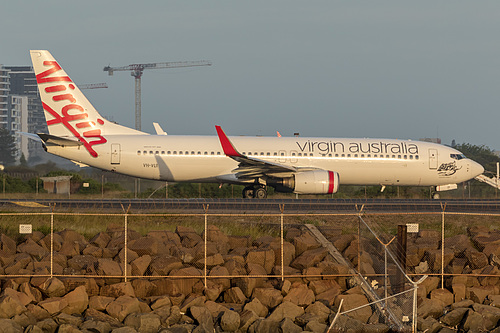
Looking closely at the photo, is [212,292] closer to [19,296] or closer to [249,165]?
[19,296]

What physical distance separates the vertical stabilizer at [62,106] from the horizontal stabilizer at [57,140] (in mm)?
782

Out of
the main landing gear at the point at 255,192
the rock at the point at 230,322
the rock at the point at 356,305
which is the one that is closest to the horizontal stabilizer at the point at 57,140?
the main landing gear at the point at 255,192

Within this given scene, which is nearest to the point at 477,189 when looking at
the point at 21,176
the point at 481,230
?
the point at 481,230

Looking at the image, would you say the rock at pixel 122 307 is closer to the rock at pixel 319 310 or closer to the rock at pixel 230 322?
the rock at pixel 230 322

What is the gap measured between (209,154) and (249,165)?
2019 mm

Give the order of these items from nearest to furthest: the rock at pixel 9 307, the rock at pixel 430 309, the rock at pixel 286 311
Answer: the rock at pixel 9 307, the rock at pixel 286 311, the rock at pixel 430 309

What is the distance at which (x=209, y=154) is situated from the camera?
32031mm

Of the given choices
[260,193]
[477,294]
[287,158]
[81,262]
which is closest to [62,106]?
[260,193]

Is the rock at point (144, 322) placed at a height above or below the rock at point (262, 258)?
below

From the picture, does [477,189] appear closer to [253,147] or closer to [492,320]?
[253,147]

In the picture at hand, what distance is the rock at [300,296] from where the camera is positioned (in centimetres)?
1545

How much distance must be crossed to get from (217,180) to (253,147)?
231 cm

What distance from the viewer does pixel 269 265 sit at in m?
17.2

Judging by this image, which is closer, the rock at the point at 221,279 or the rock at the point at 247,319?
the rock at the point at 247,319
